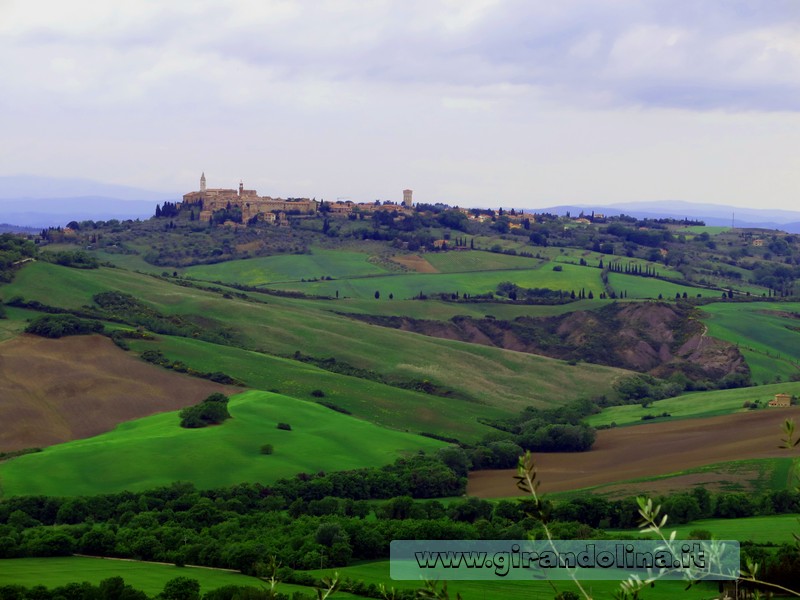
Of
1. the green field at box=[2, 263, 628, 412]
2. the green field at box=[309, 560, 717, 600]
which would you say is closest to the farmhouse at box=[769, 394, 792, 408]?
the green field at box=[2, 263, 628, 412]

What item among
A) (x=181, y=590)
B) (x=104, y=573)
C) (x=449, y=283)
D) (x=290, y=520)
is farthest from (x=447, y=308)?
(x=181, y=590)

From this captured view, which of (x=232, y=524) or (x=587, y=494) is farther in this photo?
(x=587, y=494)

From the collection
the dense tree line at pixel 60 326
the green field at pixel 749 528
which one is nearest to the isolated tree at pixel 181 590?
the green field at pixel 749 528

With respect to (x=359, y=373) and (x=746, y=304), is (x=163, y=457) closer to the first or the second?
(x=359, y=373)

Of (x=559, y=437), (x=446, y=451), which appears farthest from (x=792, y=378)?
(x=446, y=451)

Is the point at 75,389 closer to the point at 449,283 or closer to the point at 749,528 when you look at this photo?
the point at 749,528

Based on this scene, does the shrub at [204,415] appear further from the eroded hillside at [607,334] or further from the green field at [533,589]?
the eroded hillside at [607,334]
